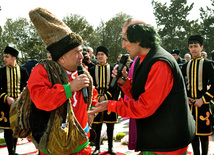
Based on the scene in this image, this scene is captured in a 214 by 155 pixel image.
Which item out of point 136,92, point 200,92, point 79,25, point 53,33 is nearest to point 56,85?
point 53,33

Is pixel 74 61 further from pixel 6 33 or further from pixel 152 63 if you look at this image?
pixel 6 33

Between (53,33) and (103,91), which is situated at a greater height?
(53,33)

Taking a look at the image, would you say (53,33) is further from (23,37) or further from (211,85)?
(23,37)

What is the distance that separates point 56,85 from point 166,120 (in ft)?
3.83

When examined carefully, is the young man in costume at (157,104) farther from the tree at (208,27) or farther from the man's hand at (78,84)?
the tree at (208,27)

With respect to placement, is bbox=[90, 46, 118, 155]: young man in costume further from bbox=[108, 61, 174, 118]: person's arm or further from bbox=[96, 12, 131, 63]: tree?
bbox=[96, 12, 131, 63]: tree

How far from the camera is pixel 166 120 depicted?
2.12 metres

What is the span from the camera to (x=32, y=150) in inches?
224

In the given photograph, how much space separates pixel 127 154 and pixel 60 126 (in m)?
3.46

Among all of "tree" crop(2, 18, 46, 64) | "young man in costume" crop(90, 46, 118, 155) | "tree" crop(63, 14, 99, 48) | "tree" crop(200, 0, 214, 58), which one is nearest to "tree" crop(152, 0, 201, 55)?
"tree" crop(200, 0, 214, 58)

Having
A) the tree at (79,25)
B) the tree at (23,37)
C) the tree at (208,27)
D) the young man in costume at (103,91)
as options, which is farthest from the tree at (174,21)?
the young man in costume at (103,91)

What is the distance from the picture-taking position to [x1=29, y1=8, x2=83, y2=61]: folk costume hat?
98.7 inches

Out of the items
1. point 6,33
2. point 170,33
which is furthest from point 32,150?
point 6,33

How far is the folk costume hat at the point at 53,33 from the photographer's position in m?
2.51
